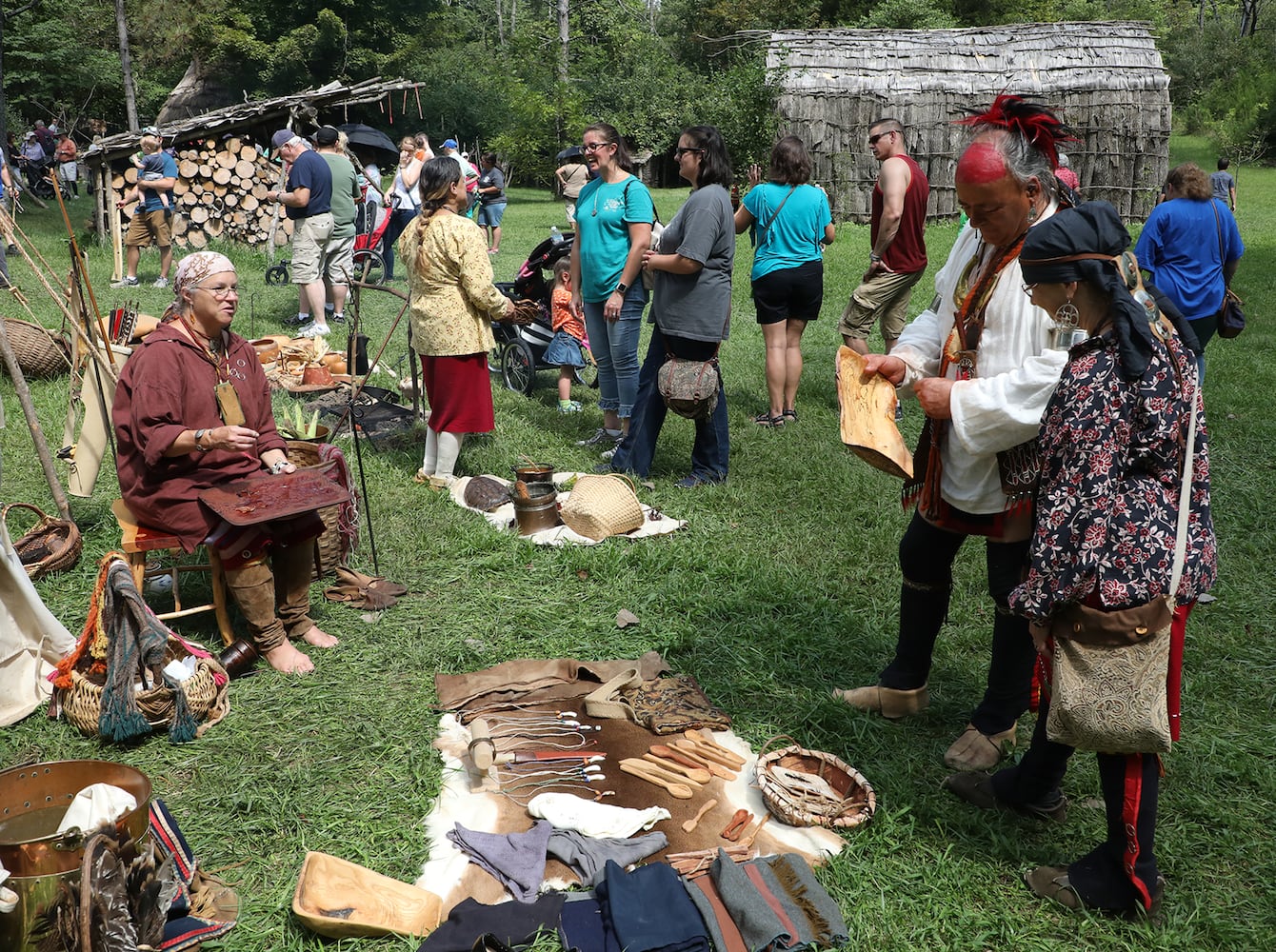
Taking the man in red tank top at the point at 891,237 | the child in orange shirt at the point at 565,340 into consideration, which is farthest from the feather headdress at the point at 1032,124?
the child in orange shirt at the point at 565,340

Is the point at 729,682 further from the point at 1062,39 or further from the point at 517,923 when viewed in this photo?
the point at 1062,39

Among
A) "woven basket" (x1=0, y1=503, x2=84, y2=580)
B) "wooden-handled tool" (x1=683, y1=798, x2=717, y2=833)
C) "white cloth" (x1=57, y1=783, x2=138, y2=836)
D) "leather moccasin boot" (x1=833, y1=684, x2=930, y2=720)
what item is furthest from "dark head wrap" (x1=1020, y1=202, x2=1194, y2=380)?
"woven basket" (x1=0, y1=503, x2=84, y2=580)

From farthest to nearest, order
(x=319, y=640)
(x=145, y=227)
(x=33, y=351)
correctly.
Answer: (x=145, y=227)
(x=33, y=351)
(x=319, y=640)

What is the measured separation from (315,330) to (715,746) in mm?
7841

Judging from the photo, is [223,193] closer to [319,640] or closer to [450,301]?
[450,301]

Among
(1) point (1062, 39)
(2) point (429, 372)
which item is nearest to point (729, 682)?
(2) point (429, 372)

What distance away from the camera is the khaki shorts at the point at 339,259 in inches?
402

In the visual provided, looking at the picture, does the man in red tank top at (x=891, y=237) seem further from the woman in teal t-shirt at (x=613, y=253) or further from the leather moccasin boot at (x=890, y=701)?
the leather moccasin boot at (x=890, y=701)

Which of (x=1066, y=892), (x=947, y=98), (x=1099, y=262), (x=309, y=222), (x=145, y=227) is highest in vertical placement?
(x=947, y=98)

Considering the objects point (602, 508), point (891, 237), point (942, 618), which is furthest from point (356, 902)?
point (891, 237)

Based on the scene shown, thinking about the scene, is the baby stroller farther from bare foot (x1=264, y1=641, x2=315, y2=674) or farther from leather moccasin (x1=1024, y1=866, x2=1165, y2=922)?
leather moccasin (x1=1024, y1=866, x2=1165, y2=922)

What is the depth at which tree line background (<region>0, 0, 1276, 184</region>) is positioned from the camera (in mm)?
28719

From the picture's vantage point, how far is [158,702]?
3518 millimetres

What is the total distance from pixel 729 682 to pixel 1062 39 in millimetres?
18077
